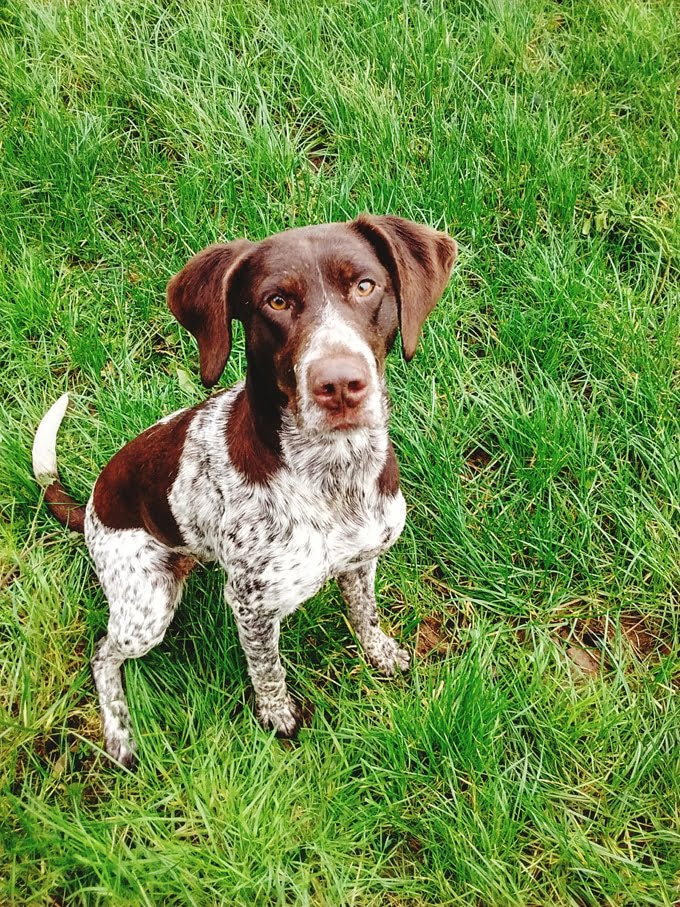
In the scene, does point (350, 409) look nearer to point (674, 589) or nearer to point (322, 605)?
point (322, 605)

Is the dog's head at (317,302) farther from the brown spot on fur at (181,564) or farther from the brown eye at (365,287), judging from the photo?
the brown spot on fur at (181,564)

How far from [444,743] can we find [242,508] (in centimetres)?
112

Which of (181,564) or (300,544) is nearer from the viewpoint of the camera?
(300,544)

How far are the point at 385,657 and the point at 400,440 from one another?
0.99 meters

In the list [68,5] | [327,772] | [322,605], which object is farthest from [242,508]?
[68,5]

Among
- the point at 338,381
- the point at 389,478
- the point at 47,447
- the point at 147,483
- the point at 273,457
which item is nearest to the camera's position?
the point at 338,381

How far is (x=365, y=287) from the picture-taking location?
93.6 inches

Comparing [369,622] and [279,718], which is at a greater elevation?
[369,622]

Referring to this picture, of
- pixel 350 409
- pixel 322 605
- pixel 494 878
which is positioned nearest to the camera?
pixel 350 409

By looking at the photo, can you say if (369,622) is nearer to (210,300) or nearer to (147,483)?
(147,483)

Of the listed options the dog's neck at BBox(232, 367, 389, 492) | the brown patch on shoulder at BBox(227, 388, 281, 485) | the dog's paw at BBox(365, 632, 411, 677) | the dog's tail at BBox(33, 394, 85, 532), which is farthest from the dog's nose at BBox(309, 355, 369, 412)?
the dog's tail at BBox(33, 394, 85, 532)

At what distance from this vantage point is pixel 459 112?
437 centimetres

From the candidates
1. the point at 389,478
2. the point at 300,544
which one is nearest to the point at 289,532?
the point at 300,544

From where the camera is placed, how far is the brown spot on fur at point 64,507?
332 cm
